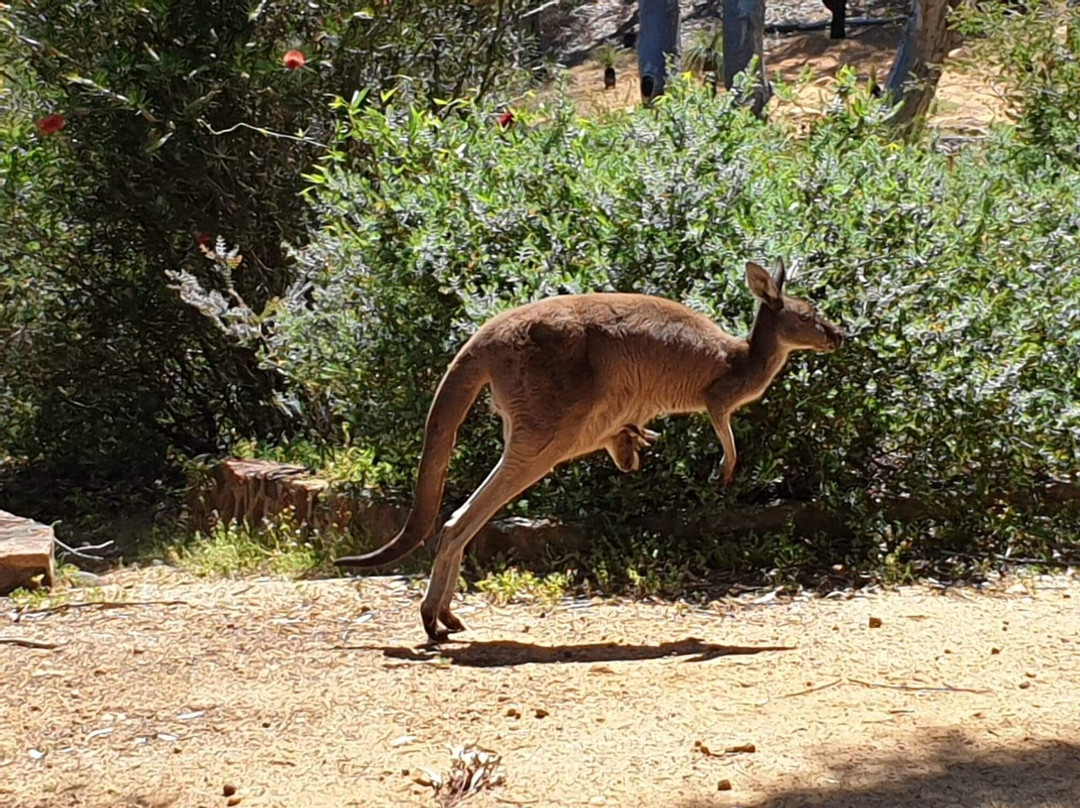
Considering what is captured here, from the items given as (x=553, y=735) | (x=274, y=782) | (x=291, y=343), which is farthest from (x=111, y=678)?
(x=291, y=343)

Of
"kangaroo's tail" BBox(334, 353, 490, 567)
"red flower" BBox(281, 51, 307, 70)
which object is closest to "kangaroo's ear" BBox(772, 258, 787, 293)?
"kangaroo's tail" BBox(334, 353, 490, 567)

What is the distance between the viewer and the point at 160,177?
1066cm

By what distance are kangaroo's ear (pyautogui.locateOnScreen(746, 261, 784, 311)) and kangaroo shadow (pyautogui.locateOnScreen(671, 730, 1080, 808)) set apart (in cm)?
214

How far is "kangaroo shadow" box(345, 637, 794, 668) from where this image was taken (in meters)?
5.65

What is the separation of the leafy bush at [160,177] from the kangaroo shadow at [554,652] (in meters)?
4.94

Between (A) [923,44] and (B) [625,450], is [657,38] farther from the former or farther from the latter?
(B) [625,450]

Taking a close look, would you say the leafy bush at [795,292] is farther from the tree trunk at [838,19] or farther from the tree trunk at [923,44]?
the tree trunk at [838,19]

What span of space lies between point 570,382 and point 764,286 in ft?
3.06

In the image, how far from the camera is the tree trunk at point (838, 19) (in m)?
27.0

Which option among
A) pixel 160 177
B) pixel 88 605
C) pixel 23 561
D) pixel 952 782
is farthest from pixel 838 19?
pixel 952 782

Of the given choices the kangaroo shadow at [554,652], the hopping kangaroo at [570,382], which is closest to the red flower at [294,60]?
the hopping kangaroo at [570,382]

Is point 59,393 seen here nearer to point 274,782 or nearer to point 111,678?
point 111,678

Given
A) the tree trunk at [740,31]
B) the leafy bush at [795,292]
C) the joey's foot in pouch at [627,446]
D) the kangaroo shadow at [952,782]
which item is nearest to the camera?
the kangaroo shadow at [952,782]

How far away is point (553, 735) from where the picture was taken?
4.70 metres
